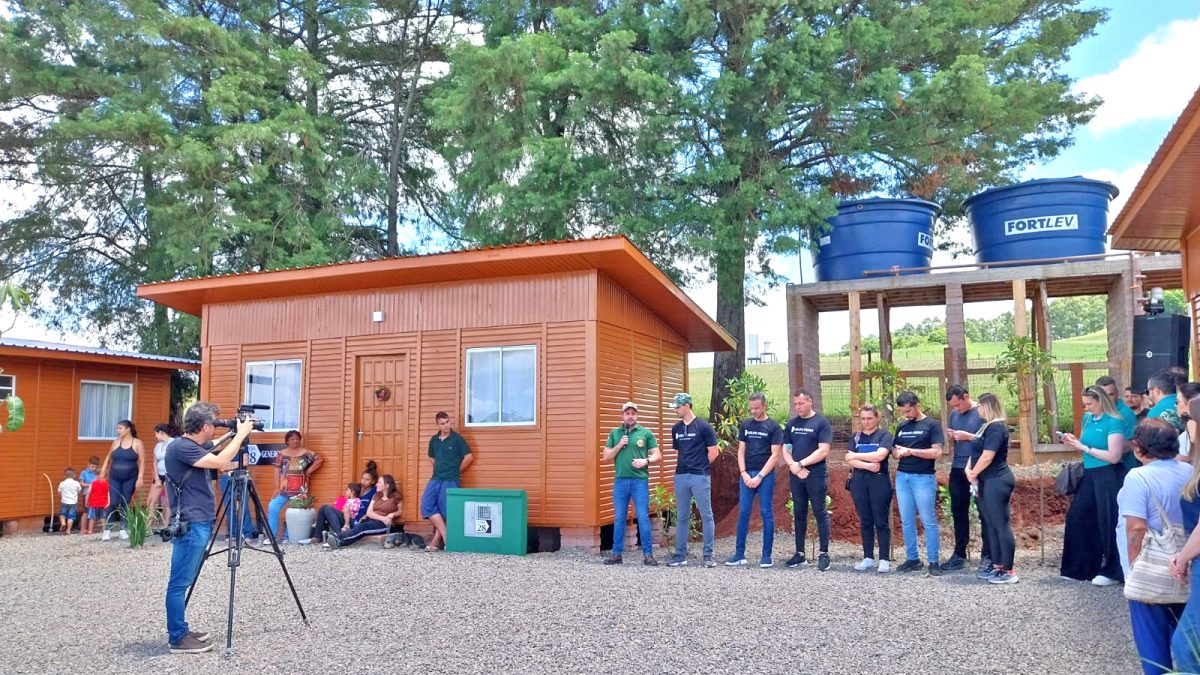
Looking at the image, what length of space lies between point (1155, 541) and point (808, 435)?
4.45 m

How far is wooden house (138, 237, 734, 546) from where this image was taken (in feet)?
31.6

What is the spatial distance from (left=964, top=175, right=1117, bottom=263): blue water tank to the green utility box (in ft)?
24.6

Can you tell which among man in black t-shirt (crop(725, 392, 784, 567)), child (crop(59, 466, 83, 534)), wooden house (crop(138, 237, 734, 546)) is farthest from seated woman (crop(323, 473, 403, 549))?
child (crop(59, 466, 83, 534))

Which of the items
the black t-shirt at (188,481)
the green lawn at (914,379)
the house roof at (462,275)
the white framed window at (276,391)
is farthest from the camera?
the green lawn at (914,379)

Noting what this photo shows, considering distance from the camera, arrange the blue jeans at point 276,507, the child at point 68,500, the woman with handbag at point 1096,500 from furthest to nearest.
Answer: the child at point 68,500
the blue jeans at point 276,507
the woman with handbag at point 1096,500

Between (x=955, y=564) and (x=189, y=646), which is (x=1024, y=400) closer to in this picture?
(x=955, y=564)

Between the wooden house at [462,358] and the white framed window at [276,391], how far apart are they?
0.06 feet

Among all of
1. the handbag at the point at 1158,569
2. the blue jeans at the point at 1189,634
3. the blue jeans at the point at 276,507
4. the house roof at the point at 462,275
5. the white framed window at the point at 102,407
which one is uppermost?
the house roof at the point at 462,275

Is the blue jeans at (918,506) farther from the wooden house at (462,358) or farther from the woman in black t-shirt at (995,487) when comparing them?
the wooden house at (462,358)

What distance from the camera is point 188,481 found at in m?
5.44

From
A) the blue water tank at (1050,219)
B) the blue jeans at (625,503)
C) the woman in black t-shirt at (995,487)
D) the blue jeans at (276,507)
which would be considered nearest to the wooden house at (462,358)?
the blue jeans at (276,507)

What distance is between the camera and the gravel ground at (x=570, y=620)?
4875 millimetres

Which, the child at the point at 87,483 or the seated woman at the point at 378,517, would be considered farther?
the child at the point at 87,483

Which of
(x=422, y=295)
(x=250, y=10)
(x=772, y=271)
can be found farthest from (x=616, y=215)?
(x=250, y=10)
